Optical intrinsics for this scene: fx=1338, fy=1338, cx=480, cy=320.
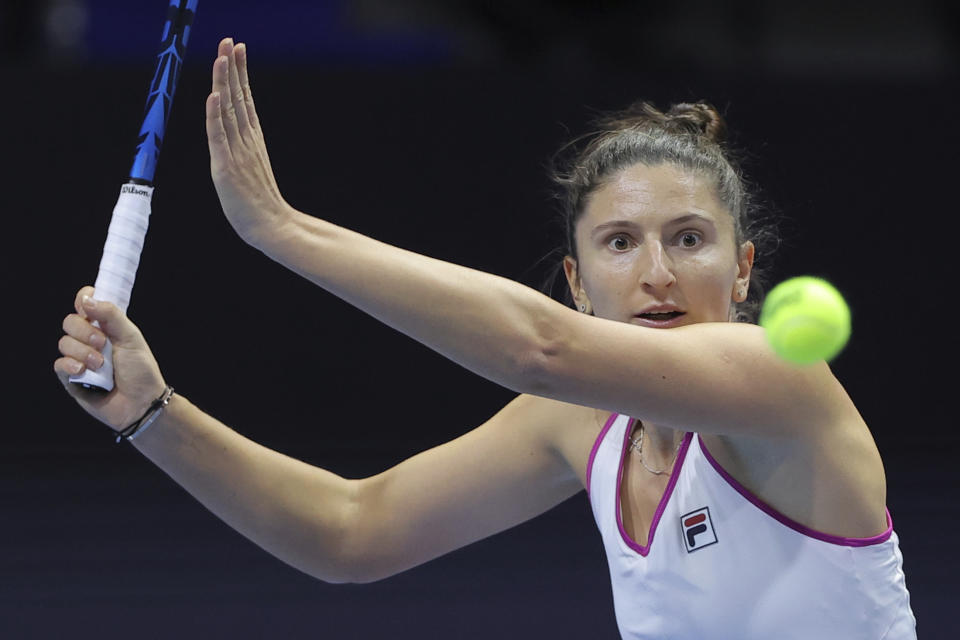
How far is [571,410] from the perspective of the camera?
2.14 m

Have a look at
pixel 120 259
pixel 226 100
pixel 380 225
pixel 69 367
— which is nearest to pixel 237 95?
pixel 226 100

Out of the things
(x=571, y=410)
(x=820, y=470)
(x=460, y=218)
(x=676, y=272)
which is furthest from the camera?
(x=460, y=218)

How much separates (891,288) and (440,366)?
176cm

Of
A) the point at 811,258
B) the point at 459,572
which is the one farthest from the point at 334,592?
the point at 811,258

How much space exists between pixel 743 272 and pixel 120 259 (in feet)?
3.08

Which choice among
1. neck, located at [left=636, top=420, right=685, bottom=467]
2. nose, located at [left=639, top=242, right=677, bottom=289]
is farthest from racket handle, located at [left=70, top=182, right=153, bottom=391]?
neck, located at [left=636, top=420, right=685, bottom=467]

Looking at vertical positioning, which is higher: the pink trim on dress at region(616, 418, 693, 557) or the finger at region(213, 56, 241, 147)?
the finger at region(213, 56, 241, 147)

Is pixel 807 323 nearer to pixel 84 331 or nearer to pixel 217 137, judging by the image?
pixel 217 137

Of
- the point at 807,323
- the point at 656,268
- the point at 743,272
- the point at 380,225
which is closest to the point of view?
the point at 807,323

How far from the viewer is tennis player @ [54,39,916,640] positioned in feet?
5.10

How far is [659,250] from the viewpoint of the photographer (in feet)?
6.11

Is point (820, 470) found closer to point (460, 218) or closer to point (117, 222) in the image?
point (117, 222)

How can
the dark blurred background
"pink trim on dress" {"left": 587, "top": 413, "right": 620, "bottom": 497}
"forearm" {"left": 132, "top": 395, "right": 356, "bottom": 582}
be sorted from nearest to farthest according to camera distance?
"forearm" {"left": 132, "top": 395, "right": 356, "bottom": 582}
"pink trim on dress" {"left": 587, "top": 413, "right": 620, "bottom": 497}
the dark blurred background

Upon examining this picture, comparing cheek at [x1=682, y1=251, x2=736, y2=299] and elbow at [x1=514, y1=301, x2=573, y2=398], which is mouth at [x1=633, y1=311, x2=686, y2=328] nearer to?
cheek at [x1=682, y1=251, x2=736, y2=299]
